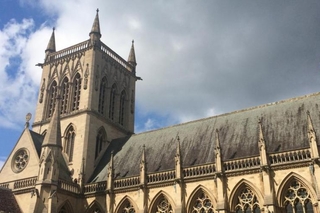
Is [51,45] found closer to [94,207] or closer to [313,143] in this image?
[94,207]

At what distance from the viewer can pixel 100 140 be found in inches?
1459

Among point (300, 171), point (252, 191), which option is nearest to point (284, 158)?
point (300, 171)

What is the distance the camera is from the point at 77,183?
105 feet

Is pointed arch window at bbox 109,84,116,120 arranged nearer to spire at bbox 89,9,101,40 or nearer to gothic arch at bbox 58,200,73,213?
spire at bbox 89,9,101,40

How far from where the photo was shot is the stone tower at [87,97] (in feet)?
116

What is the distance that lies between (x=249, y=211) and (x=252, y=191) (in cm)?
121

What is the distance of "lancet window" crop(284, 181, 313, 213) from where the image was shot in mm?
22734

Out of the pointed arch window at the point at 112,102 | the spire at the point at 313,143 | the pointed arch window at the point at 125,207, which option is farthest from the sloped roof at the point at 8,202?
the spire at the point at 313,143

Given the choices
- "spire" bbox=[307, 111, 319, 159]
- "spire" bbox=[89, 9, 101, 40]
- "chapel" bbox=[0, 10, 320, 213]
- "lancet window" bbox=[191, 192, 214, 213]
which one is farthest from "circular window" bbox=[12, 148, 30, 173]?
"spire" bbox=[307, 111, 319, 159]

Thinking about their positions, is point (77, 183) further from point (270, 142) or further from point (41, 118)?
point (270, 142)

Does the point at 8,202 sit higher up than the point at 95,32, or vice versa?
the point at 95,32

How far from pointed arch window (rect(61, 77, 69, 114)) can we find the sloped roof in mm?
11165

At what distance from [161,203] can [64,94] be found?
16854 millimetres

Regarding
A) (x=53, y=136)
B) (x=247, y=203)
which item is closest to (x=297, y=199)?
(x=247, y=203)
